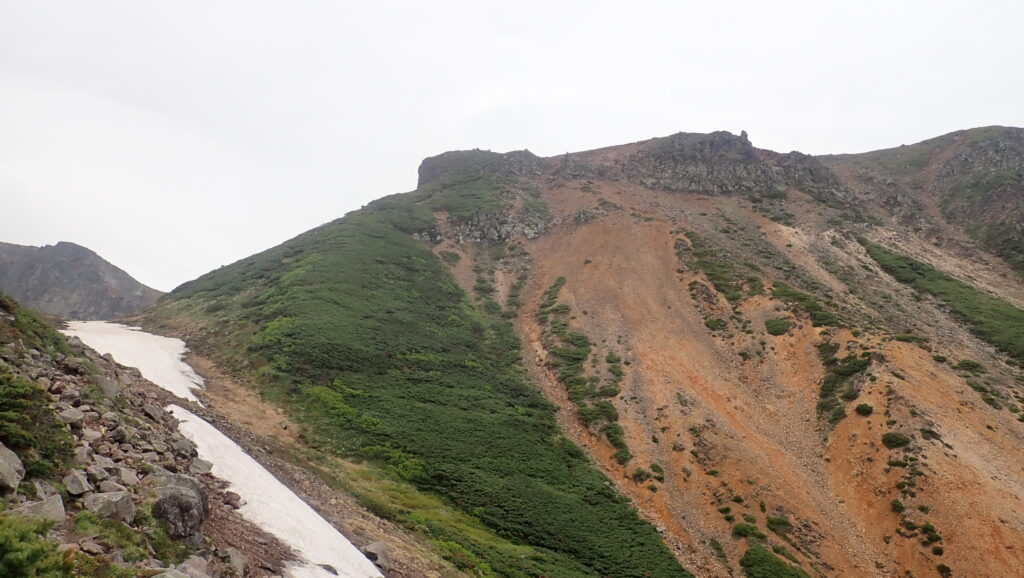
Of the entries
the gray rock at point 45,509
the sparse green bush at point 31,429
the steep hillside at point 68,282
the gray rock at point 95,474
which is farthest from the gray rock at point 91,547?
the steep hillside at point 68,282

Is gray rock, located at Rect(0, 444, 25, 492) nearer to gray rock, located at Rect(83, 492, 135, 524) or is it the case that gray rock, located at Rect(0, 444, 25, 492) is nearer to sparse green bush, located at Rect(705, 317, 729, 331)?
gray rock, located at Rect(83, 492, 135, 524)

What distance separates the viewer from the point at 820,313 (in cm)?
4666

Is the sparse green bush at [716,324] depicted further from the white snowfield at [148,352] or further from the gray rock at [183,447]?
the gray rock at [183,447]

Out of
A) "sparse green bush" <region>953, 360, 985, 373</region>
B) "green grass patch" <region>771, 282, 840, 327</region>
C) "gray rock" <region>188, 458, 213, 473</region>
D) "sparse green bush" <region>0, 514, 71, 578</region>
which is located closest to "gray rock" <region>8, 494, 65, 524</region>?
"sparse green bush" <region>0, 514, 71, 578</region>

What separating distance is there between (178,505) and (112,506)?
5.70 ft

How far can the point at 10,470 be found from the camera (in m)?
9.09

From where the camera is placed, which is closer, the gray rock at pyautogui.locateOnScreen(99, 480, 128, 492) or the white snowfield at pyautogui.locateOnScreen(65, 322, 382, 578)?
the gray rock at pyautogui.locateOnScreen(99, 480, 128, 492)

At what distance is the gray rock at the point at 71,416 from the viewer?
12.3 meters

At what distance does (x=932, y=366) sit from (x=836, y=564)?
2091 centimetres

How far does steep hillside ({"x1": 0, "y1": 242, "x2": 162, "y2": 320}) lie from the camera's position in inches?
3735

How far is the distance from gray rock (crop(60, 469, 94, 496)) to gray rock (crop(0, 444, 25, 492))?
2.56ft

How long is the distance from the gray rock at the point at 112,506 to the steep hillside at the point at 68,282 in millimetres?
102783

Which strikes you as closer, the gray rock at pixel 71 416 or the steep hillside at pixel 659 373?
the gray rock at pixel 71 416

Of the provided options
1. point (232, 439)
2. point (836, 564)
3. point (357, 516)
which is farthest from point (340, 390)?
point (836, 564)
